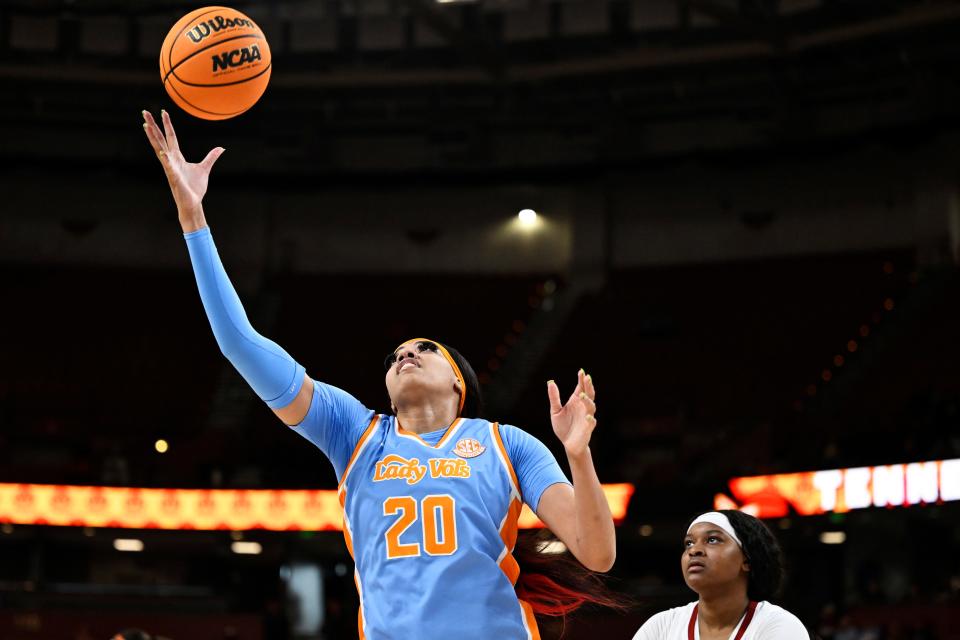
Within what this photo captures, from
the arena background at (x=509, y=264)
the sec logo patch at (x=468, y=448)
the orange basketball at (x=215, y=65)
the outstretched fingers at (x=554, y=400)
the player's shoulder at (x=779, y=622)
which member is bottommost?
the player's shoulder at (x=779, y=622)

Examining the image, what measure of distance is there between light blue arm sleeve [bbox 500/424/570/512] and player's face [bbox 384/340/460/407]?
0.24 m

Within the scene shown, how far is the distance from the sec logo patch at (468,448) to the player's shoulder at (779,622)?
1838 mm

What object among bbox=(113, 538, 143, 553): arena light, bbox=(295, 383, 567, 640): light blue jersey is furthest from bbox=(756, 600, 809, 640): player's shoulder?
bbox=(113, 538, 143, 553): arena light

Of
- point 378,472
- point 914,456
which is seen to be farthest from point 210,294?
point 914,456

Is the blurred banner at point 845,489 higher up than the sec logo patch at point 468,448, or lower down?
higher up

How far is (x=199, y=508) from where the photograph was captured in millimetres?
19703

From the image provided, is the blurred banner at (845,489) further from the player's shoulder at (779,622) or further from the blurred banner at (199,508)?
the player's shoulder at (779,622)

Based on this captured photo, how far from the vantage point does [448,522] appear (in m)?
3.73

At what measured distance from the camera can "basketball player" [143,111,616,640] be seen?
364 centimetres

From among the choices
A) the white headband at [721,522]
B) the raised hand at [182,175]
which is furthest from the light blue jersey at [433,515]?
the white headband at [721,522]

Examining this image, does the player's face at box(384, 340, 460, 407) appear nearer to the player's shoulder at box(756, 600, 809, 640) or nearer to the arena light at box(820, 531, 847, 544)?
the player's shoulder at box(756, 600, 809, 640)

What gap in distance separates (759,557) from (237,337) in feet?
8.90

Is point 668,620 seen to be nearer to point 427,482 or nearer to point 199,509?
point 427,482

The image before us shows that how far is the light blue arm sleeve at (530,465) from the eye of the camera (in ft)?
12.6
